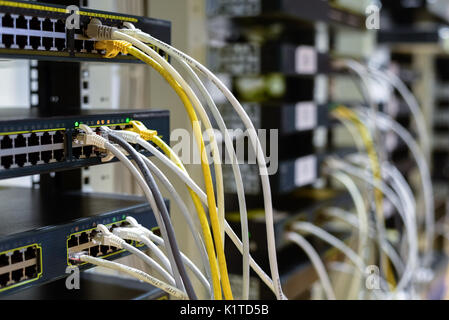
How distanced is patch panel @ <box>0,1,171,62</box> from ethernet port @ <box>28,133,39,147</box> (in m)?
0.09

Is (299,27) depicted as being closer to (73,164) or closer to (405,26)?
(73,164)

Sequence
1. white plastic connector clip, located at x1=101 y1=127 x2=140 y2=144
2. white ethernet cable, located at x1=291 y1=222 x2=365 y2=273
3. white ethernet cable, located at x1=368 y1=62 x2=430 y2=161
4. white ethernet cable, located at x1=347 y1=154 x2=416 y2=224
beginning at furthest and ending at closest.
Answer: white ethernet cable, located at x1=368 y1=62 x2=430 y2=161 → white ethernet cable, located at x1=347 y1=154 x2=416 y2=224 → white ethernet cable, located at x1=291 y1=222 x2=365 y2=273 → white plastic connector clip, located at x1=101 y1=127 x2=140 y2=144

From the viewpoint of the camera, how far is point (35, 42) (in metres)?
0.73

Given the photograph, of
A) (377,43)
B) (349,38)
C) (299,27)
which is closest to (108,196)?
(299,27)

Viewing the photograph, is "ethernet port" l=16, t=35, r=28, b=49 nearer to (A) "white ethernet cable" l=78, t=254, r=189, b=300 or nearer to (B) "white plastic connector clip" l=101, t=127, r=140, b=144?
(B) "white plastic connector clip" l=101, t=127, r=140, b=144

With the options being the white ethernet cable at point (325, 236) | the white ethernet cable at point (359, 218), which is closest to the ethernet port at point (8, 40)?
the white ethernet cable at point (325, 236)

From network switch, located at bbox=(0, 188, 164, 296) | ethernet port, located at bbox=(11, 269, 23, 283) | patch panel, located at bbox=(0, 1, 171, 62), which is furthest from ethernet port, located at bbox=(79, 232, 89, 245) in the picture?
patch panel, located at bbox=(0, 1, 171, 62)

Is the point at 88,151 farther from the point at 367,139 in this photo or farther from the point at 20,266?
the point at 367,139

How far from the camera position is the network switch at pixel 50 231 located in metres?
0.73

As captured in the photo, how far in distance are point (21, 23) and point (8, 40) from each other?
0.09ft

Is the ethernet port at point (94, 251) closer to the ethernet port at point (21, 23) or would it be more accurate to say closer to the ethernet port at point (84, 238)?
the ethernet port at point (84, 238)

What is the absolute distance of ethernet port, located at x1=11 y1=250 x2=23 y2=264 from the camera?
2.41ft

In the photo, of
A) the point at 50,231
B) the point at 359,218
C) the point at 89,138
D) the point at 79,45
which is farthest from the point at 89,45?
the point at 359,218

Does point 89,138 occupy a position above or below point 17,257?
above
